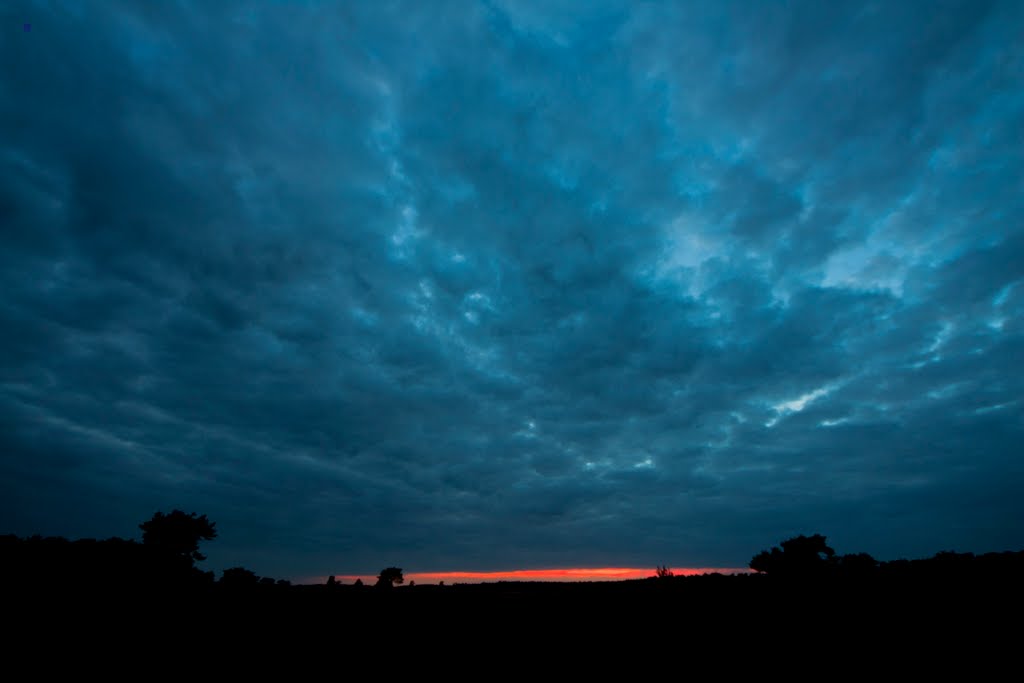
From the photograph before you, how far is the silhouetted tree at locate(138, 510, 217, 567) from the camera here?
34500 mm

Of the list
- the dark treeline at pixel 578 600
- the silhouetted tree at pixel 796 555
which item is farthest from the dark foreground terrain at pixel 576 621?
the silhouetted tree at pixel 796 555

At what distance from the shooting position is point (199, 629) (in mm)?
11586

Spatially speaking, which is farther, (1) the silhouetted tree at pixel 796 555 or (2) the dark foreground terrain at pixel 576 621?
(1) the silhouetted tree at pixel 796 555

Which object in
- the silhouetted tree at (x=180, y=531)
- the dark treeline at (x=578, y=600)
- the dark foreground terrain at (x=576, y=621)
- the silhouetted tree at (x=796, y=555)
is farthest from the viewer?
the silhouetted tree at (x=180, y=531)

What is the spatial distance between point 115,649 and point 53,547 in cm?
1728

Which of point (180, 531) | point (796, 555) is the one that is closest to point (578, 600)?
point (796, 555)

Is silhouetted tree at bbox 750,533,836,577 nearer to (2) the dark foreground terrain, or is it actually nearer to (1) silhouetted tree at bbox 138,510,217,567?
(2) the dark foreground terrain

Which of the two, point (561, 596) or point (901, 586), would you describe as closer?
point (901, 586)

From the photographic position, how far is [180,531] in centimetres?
3534

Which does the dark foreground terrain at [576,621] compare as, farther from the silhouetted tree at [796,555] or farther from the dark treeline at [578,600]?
the silhouetted tree at [796,555]

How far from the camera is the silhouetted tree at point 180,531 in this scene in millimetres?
34500

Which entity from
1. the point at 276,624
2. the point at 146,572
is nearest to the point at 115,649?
the point at 276,624

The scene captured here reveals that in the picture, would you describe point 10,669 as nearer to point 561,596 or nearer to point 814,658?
point 561,596

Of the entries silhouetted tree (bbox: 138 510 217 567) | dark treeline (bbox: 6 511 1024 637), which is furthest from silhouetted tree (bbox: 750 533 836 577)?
silhouetted tree (bbox: 138 510 217 567)
